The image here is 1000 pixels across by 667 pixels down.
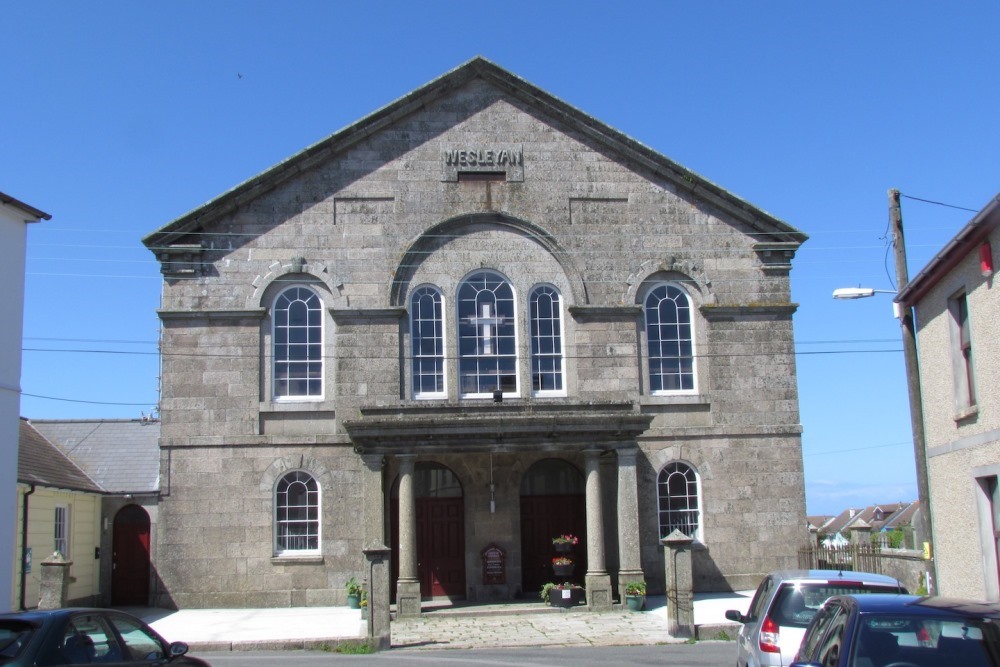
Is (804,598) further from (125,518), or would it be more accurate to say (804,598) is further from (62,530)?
(125,518)

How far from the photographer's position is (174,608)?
880 inches

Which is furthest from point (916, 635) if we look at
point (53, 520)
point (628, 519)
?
point (53, 520)

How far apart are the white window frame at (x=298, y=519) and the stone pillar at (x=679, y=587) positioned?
7874 millimetres

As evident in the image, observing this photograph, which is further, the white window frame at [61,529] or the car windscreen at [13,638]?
the white window frame at [61,529]

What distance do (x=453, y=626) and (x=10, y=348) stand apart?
9.36m

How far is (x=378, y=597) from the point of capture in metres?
17.9

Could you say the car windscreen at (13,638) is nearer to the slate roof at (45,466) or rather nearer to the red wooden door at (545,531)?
the slate roof at (45,466)

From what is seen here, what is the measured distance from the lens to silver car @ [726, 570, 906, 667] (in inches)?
407

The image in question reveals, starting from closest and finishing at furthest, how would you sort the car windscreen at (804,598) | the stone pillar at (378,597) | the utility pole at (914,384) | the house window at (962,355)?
the car windscreen at (804,598)
the house window at (962,355)
the utility pole at (914,384)
the stone pillar at (378,597)

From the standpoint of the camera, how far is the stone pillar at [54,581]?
18.4 meters

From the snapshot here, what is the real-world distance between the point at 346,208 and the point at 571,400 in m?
6.57

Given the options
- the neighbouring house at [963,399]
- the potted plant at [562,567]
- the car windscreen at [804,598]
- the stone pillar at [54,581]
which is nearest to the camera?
the car windscreen at [804,598]

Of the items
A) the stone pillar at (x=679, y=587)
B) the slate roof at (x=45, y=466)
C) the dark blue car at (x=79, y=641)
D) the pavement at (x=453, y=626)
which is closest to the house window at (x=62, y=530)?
the slate roof at (x=45, y=466)

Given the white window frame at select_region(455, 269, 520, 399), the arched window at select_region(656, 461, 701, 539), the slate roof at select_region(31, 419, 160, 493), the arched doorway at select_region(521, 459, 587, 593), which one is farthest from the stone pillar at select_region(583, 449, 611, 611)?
the slate roof at select_region(31, 419, 160, 493)
